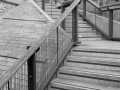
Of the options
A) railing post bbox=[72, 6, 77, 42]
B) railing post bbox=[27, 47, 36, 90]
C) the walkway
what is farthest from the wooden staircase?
the walkway

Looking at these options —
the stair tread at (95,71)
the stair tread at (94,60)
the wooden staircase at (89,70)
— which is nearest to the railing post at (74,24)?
the wooden staircase at (89,70)

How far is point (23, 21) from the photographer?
29.1 feet

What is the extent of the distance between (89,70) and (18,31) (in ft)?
15.5

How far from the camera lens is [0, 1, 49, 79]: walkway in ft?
20.8

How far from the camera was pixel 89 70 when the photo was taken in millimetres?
4219

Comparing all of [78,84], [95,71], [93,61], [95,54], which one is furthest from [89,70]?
[95,54]

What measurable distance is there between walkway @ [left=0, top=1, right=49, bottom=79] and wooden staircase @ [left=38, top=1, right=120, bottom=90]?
1791 mm

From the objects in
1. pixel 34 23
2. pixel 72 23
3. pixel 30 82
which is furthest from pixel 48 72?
pixel 34 23

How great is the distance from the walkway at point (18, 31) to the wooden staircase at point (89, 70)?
179 centimetres

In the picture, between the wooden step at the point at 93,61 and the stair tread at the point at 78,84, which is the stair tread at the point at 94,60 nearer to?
the wooden step at the point at 93,61

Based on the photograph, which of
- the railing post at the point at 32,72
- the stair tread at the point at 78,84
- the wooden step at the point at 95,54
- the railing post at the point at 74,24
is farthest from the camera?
the railing post at the point at 74,24

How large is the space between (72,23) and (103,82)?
2193 millimetres

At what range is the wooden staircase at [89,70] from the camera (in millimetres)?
3766

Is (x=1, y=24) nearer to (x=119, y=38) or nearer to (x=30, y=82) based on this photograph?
(x=119, y=38)
